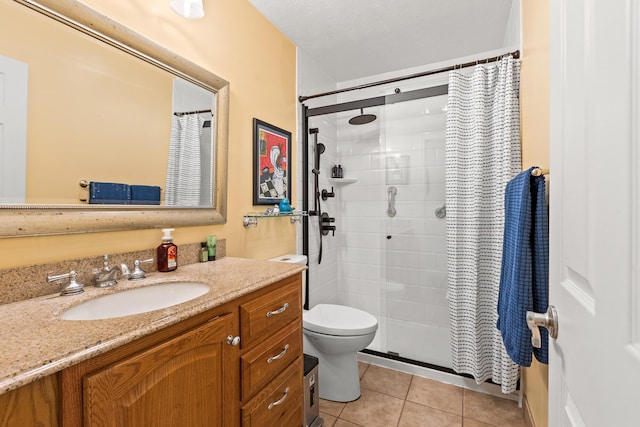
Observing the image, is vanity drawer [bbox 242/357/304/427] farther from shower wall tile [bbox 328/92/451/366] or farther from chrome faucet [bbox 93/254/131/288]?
shower wall tile [bbox 328/92/451/366]

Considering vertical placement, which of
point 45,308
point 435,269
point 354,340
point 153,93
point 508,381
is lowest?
point 508,381

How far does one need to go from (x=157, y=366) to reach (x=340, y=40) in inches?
93.3

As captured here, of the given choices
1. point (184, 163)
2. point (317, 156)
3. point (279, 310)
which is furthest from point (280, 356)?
A: point (317, 156)

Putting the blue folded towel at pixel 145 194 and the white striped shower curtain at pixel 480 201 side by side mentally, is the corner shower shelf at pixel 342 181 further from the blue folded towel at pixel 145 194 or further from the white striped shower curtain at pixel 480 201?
the blue folded towel at pixel 145 194

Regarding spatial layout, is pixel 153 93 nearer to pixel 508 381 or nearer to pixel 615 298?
pixel 615 298

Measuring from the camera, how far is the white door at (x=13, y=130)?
91 centimetres

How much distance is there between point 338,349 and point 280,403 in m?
0.68

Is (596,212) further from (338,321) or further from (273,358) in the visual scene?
(338,321)

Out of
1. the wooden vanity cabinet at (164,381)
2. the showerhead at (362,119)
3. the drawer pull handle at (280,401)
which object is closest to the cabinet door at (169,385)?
the wooden vanity cabinet at (164,381)

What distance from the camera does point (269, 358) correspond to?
1.15 metres

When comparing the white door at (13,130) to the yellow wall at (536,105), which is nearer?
the white door at (13,130)

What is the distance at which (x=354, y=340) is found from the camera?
1.82 m

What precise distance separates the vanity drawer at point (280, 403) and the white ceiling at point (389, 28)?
6.84 ft

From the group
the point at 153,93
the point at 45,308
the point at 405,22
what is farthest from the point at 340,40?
the point at 45,308
